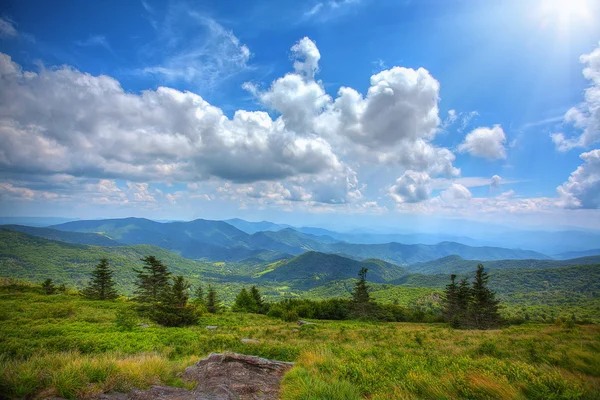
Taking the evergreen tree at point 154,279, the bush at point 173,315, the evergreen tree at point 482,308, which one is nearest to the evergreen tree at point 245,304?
the evergreen tree at point 154,279

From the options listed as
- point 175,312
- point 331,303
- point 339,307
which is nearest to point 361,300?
point 339,307

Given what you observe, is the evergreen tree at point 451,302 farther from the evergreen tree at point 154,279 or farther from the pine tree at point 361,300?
the evergreen tree at point 154,279

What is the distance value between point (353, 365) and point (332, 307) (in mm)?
59080

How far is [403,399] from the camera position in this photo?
17.2 feet

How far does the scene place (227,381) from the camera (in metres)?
7.98

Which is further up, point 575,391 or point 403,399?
point 575,391

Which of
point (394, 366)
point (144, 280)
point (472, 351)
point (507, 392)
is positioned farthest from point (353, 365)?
point (144, 280)

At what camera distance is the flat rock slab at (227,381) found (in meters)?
6.59

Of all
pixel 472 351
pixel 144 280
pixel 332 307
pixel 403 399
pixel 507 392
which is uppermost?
pixel 507 392

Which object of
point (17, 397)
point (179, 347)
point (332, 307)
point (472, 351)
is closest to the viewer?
point (17, 397)

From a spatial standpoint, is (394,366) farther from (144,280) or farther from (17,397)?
(144,280)

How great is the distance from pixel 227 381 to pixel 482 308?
62361mm

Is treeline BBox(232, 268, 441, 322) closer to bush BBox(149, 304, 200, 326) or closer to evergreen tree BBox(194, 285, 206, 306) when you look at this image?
evergreen tree BBox(194, 285, 206, 306)

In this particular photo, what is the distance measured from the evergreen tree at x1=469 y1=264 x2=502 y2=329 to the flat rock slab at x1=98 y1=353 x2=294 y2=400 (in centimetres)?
5901
